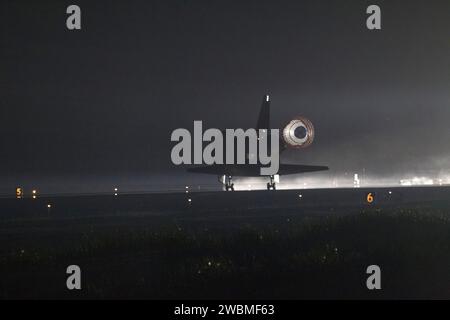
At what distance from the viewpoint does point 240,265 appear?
19.0 m

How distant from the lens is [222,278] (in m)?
16.6

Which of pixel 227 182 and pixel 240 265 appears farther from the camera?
pixel 227 182

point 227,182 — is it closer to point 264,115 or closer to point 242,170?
point 242,170

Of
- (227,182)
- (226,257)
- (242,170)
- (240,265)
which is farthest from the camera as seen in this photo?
(227,182)

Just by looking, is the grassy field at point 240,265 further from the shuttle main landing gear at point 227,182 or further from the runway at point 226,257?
the shuttle main landing gear at point 227,182

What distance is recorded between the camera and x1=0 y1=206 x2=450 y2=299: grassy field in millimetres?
15398

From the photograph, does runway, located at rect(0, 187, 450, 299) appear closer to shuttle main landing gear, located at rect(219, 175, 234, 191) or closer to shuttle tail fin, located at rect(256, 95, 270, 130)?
shuttle main landing gear, located at rect(219, 175, 234, 191)

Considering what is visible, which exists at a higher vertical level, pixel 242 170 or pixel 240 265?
pixel 242 170

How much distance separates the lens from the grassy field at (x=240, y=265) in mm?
15398

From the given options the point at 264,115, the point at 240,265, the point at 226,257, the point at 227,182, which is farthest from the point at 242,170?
the point at 240,265

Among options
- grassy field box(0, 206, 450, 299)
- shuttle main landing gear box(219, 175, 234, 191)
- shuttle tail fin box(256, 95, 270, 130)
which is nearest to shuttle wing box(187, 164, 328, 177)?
shuttle main landing gear box(219, 175, 234, 191)

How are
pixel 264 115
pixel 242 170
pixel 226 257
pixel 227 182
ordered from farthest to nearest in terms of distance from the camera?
pixel 264 115
pixel 227 182
pixel 242 170
pixel 226 257

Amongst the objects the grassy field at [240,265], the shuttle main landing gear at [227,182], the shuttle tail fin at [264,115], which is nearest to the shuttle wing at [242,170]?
the shuttle main landing gear at [227,182]

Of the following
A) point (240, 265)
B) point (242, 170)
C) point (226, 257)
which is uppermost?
point (242, 170)
